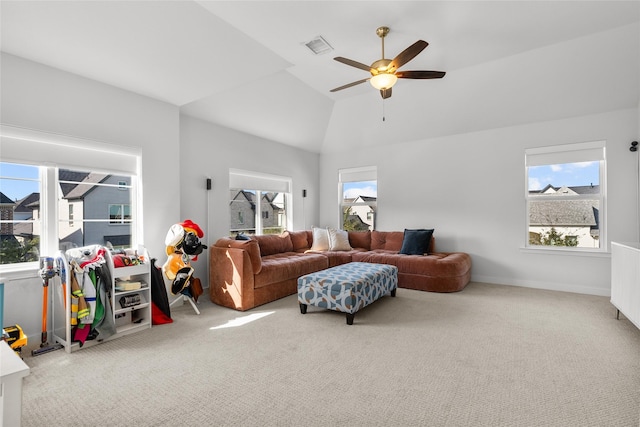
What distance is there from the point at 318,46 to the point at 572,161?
13.9ft

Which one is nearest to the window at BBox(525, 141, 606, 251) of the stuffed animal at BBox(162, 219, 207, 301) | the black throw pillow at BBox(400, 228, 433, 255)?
the black throw pillow at BBox(400, 228, 433, 255)

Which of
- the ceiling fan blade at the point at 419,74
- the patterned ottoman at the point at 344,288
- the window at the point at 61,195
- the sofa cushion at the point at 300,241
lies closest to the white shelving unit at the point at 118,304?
the window at the point at 61,195

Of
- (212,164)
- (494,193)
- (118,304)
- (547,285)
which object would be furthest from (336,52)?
(547,285)

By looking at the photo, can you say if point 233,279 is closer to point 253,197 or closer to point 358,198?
point 253,197

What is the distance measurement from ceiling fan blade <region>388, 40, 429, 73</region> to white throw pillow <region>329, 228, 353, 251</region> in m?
3.60

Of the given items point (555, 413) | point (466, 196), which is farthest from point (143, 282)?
point (466, 196)

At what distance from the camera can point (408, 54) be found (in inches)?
115

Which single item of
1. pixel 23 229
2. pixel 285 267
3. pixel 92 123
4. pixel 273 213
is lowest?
pixel 285 267

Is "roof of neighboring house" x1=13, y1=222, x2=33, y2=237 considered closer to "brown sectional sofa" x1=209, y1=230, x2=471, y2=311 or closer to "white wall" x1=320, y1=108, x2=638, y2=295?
"brown sectional sofa" x1=209, y1=230, x2=471, y2=311

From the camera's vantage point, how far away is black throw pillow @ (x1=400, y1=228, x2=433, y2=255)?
5.48 m

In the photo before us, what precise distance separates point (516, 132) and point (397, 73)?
3.12 metres

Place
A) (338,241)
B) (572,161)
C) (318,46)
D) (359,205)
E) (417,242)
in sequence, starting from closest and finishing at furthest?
(318,46) → (572,161) → (417,242) → (338,241) → (359,205)

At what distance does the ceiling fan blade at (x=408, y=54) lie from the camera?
275 centimetres

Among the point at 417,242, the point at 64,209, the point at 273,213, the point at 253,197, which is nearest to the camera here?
the point at 64,209
